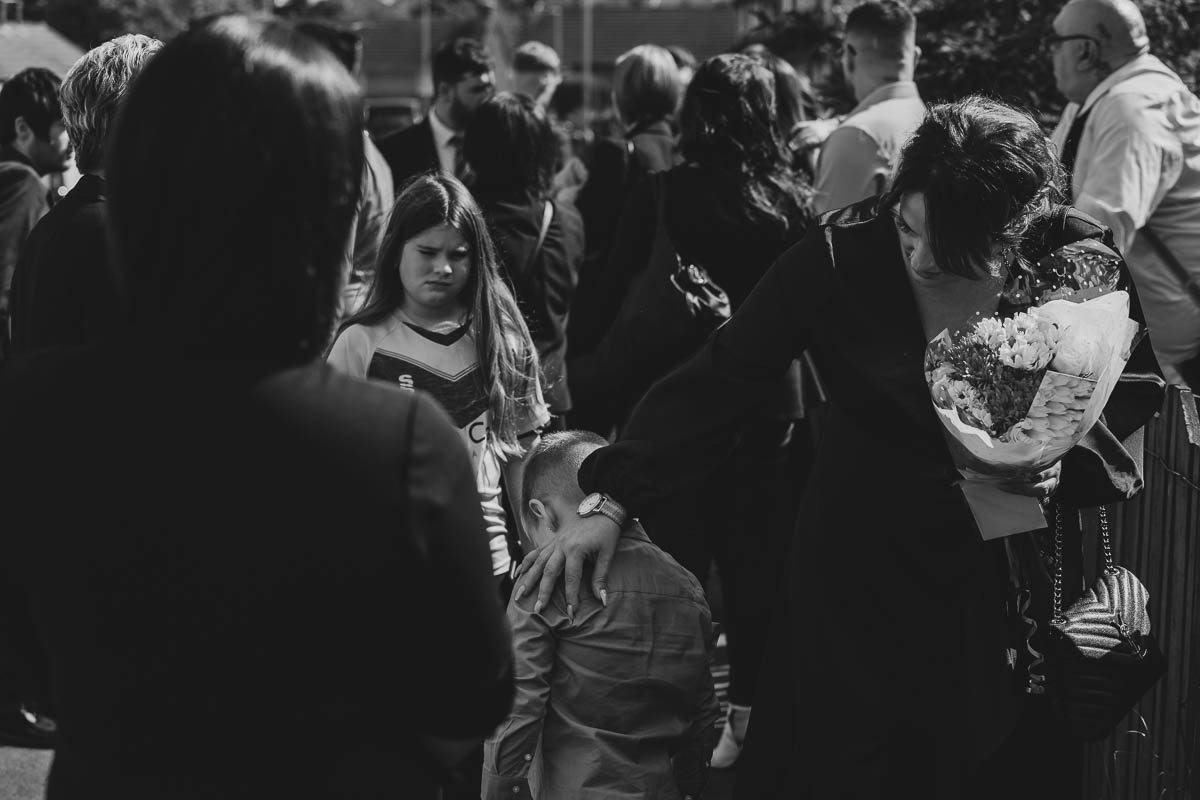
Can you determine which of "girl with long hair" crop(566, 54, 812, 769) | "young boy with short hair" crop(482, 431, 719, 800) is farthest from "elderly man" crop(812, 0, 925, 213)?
"young boy with short hair" crop(482, 431, 719, 800)

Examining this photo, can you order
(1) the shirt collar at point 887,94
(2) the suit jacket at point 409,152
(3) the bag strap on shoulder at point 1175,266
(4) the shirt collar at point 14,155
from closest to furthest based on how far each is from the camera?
1. (3) the bag strap on shoulder at point 1175,266
2. (4) the shirt collar at point 14,155
3. (1) the shirt collar at point 887,94
4. (2) the suit jacket at point 409,152

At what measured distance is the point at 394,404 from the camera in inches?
61.2


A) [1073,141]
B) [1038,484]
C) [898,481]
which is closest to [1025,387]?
[1038,484]

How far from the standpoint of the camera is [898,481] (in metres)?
2.75

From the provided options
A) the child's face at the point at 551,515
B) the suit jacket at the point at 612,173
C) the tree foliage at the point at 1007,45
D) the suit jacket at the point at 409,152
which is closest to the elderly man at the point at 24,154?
the suit jacket at the point at 409,152

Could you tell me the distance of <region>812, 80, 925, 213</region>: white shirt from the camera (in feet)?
17.1

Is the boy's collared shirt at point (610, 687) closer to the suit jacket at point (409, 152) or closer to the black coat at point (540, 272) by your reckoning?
the black coat at point (540, 272)

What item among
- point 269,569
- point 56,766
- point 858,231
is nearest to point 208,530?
point 269,569

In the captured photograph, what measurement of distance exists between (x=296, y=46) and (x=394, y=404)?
0.42 metres

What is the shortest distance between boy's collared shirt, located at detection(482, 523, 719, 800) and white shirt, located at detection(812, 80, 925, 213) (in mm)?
2509

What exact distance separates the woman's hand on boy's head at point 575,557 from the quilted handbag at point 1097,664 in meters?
0.91

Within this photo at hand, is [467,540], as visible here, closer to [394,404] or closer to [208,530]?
[394,404]

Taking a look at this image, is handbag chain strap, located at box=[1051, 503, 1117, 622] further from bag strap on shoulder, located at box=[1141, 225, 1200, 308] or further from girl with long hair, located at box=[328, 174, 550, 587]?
bag strap on shoulder, located at box=[1141, 225, 1200, 308]

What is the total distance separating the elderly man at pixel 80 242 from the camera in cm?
307
